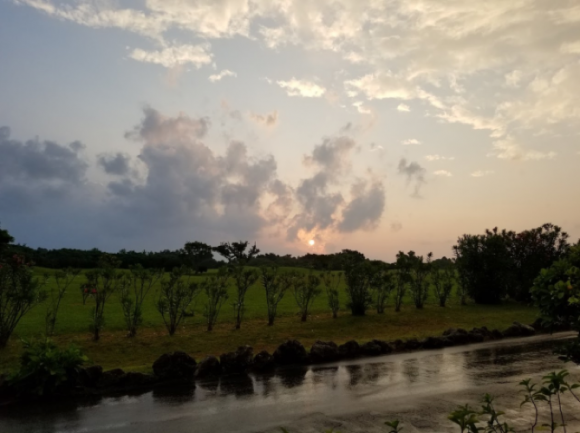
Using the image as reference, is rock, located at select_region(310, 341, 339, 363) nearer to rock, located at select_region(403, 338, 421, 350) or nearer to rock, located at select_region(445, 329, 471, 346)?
rock, located at select_region(403, 338, 421, 350)

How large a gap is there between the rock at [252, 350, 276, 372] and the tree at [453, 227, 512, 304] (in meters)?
18.8

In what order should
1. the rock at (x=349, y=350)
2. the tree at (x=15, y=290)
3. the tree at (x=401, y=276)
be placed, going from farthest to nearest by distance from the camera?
the tree at (x=401, y=276) < the tree at (x=15, y=290) < the rock at (x=349, y=350)

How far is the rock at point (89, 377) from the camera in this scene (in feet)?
34.6

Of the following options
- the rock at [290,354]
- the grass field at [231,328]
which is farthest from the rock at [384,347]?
the rock at [290,354]

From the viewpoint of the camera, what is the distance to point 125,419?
8477mm

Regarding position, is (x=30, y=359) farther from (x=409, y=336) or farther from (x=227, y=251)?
(x=227, y=251)

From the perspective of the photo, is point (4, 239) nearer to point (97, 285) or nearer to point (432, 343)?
Result: point (97, 285)

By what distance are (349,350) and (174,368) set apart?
17.3ft

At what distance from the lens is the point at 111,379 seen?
10.8 metres

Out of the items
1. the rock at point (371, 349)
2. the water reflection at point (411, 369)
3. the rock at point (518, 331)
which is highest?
the rock at point (518, 331)

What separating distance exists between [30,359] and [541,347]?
47.2 feet

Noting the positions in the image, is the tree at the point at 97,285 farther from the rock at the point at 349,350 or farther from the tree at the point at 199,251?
the tree at the point at 199,251

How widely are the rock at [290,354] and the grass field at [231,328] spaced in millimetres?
1956

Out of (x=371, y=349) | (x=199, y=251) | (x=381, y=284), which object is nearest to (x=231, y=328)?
(x=371, y=349)
